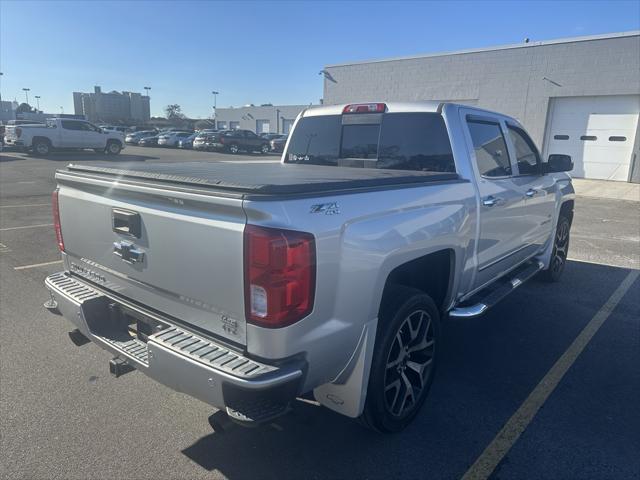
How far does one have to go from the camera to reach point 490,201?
381cm

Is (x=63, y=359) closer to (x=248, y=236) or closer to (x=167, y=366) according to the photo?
(x=167, y=366)

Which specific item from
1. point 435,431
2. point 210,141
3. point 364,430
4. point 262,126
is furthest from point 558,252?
point 262,126

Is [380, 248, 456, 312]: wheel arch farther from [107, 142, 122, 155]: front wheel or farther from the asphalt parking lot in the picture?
[107, 142, 122, 155]: front wheel

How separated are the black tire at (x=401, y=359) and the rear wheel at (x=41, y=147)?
26.4 metres

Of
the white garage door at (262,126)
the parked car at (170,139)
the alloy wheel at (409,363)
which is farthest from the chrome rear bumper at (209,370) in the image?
the white garage door at (262,126)

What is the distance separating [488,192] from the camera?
3805mm

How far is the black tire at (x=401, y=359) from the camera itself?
2.72 metres

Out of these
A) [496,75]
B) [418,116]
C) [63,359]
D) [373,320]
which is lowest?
[63,359]

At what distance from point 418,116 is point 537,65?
836 inches

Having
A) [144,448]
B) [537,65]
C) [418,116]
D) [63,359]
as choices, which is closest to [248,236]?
[144,448]

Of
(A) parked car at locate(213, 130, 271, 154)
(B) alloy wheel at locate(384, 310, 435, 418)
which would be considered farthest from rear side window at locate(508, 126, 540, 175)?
(A) parked car at locate(213, 130, 271, 154)

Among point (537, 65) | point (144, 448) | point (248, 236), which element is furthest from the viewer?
point (537, 65)

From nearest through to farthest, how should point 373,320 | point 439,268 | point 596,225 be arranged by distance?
point 373,320 → point 439,268 → point 596,225

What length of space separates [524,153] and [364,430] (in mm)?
3443
